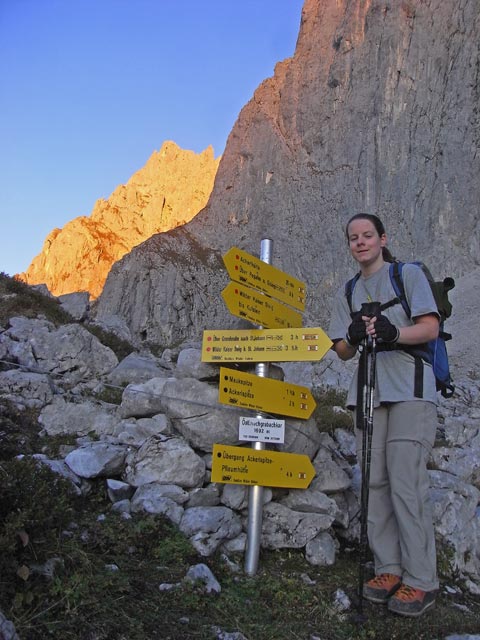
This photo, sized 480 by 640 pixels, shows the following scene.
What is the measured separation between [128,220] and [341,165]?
63.8m

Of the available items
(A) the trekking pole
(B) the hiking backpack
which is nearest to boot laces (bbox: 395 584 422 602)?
(A) the trekking pole

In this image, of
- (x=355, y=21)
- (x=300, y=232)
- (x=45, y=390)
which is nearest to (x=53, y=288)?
(x=300, y=232)

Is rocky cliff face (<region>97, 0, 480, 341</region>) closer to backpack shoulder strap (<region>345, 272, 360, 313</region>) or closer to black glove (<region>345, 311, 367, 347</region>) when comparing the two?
backpack shoulder strap (<region>345, 272, 360, 313</region>)

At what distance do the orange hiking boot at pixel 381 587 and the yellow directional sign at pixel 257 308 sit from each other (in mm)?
2404

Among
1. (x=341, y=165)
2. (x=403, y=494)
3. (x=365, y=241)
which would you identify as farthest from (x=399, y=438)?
(x=341, y=165)

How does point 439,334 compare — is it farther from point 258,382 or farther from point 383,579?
point 383,579

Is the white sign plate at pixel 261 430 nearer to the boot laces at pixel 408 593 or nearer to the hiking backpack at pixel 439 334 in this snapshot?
the hiking backpack at pixel 439 334

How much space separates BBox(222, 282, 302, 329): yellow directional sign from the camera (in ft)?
15.4

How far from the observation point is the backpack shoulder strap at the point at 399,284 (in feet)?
14.0

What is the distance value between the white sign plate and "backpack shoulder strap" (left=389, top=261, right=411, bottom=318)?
1540 millimetres

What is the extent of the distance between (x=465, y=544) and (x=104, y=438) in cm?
398

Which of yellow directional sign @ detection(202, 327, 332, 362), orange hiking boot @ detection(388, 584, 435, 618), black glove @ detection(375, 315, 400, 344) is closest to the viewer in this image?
orange hiking boot @ detection(388, 584, 435, 618)

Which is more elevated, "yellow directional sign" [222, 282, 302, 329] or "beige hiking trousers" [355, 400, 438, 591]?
"yellow directional sign" [222, 282, 302, 329]

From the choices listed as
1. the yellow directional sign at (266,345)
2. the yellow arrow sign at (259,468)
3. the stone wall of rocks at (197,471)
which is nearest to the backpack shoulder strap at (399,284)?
the yellow directional sign at (266,345)
